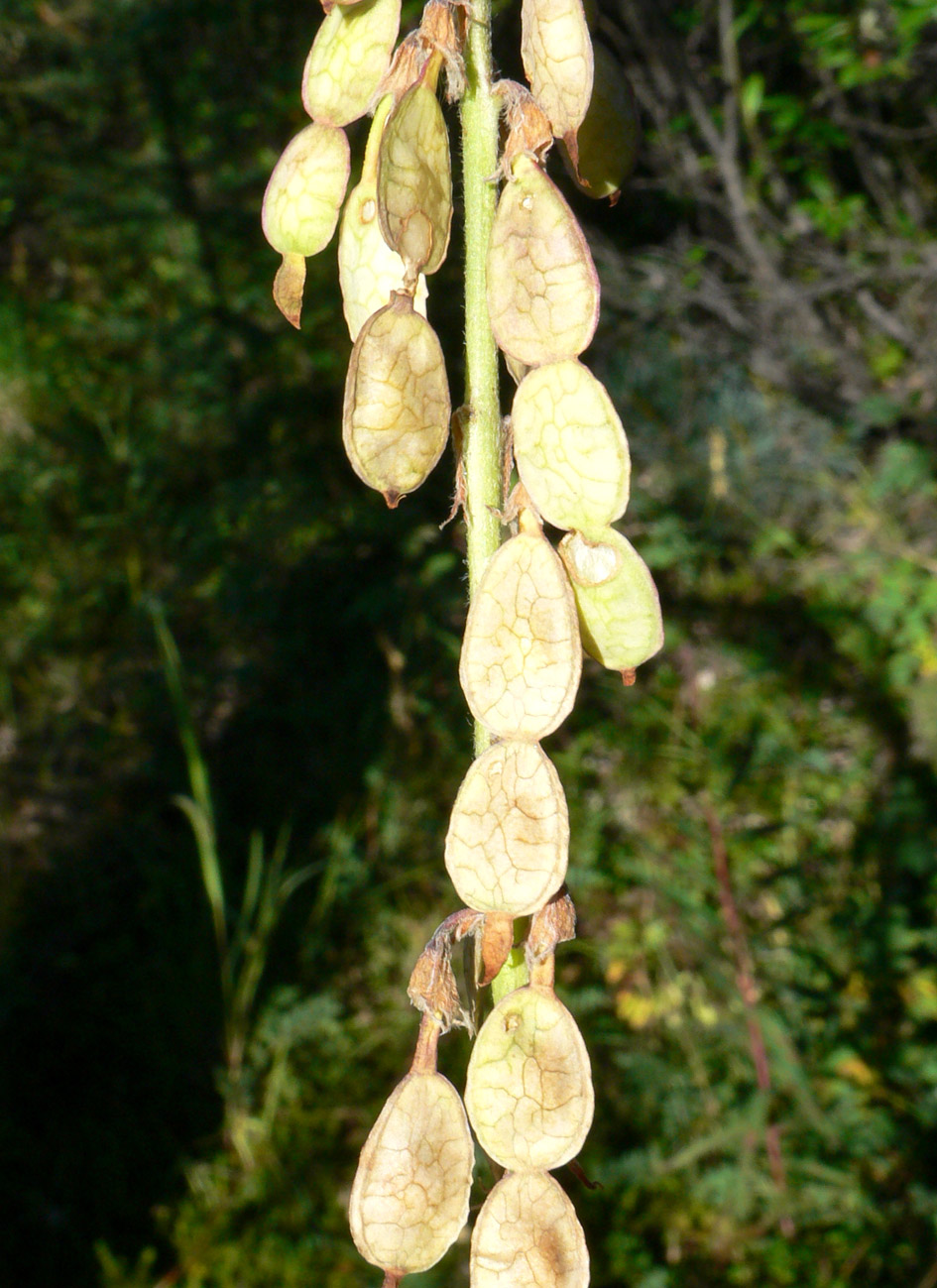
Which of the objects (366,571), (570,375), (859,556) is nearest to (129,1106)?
(366,571)

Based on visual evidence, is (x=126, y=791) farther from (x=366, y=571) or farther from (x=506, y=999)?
(x=506, y=999)

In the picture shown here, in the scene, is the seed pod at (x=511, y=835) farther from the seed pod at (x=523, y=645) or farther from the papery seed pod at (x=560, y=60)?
the papery seed pod at (x=560, y=60)

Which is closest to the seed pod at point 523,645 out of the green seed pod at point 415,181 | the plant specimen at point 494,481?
the plant specimen at point 494,481

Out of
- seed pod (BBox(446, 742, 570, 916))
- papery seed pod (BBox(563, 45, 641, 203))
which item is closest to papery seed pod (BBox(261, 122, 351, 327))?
papery seed pod (BBox(563, 45, 641, 203))

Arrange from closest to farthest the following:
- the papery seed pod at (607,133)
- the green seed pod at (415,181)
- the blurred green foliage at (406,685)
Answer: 1. the green seed pod at (415,181)
2. the papery seed pod at (607,133)
3. the blurred green foliage at (406,685)

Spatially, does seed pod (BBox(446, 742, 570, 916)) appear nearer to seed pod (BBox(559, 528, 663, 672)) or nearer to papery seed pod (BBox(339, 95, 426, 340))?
seed pod (BBox(559, 528, 663, 672))

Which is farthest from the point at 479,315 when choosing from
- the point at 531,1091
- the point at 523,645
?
the point at 531,1091
